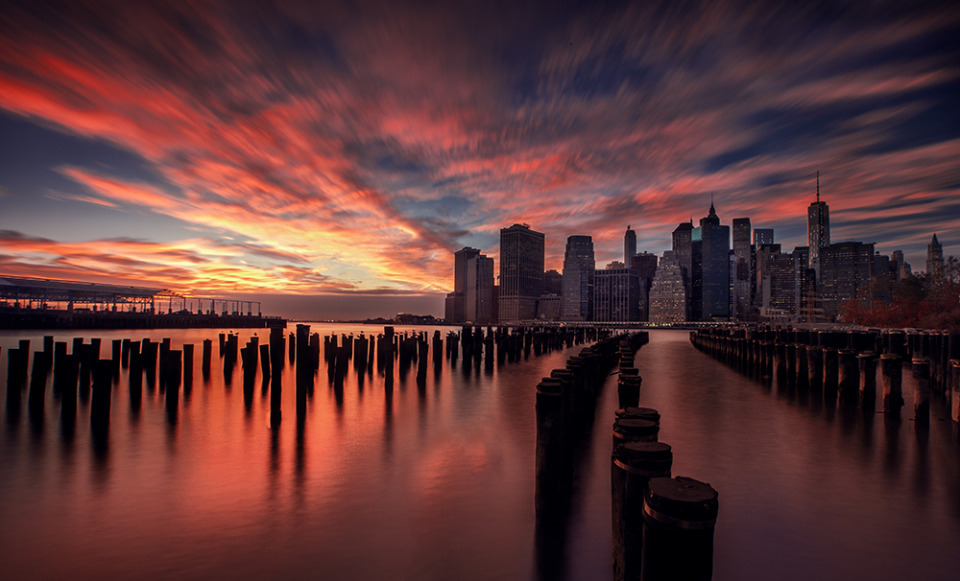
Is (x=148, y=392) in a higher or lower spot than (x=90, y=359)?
lower

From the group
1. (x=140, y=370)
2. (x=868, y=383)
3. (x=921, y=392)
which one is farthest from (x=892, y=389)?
(x=140, y=370)

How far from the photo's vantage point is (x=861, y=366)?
14.6 metres

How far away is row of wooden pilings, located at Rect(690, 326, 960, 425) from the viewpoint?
12.3 meters

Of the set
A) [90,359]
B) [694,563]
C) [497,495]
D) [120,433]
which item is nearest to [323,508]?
[497,495]

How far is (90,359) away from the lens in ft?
56.7

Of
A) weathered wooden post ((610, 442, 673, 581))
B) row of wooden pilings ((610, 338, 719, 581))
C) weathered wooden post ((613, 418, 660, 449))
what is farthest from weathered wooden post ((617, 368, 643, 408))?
row of wooden pilings ((610, 338, 719, 581))

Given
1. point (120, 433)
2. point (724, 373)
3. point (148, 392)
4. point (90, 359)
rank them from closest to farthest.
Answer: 1. point (120, 433)
2. point (90, 359)
3. point (148, 392)
4. point (724, 373)

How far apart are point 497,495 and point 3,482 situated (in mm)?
10394

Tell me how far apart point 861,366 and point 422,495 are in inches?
593

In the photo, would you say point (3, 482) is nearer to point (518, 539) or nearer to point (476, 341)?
point (518, 539)

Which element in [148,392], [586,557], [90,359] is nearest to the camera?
[586,557]

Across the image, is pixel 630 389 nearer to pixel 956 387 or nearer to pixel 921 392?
pixel 921 392

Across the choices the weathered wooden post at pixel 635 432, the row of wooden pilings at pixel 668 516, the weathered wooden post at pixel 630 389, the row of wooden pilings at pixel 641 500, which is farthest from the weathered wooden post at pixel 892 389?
the row of wooden pilings at pixel 668 516

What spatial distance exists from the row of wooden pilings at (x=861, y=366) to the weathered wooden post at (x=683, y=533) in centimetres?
1280
